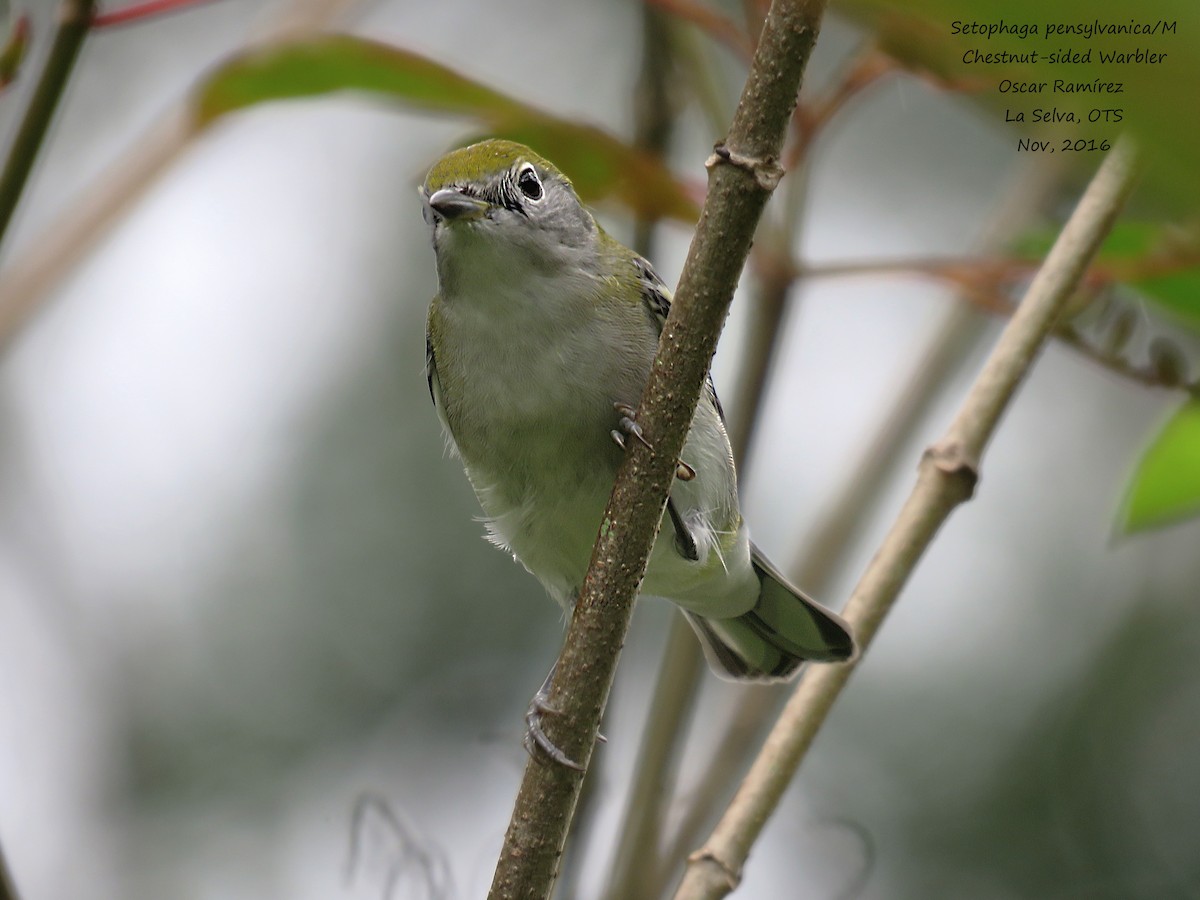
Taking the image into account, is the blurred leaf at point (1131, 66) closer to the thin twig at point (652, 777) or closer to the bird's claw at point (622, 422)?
the bird's claw at point (622, 422)

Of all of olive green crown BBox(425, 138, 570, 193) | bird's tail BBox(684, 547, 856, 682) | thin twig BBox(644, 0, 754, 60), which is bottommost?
bird's tail BBox(684, 547, 856, 682)

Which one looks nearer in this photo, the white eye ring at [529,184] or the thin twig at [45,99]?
the thin twig at [45,99]

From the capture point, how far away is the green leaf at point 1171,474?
242 cm

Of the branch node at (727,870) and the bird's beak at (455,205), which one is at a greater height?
the bird's beak at (455,205)

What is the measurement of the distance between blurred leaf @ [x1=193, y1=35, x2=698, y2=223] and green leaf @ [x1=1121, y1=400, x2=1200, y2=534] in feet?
A: 4.30

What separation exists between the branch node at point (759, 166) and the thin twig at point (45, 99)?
0.97 meters

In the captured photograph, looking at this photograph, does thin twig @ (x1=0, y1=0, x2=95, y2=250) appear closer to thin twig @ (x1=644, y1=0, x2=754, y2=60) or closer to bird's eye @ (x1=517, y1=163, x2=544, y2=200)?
thin twig @ (x1=644, y1=0, x2=754, y2=60)

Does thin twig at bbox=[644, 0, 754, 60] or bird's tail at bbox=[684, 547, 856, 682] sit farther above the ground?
thin twig at bbox=[644, 0, 754, 60]

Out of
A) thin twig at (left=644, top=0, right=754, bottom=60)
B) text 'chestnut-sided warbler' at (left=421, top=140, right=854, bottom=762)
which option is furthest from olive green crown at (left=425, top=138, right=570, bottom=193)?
thin twig at (left=644, top=0, right=754, bottom=60)

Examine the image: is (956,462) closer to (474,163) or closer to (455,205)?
(455,205)

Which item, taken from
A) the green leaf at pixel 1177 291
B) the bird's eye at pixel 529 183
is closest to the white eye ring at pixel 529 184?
the bird's eye at pixel 529 183

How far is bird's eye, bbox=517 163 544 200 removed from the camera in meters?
3.62

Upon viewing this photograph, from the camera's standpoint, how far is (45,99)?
1.86m

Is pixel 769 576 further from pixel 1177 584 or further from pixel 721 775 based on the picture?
pixel 1177 584
